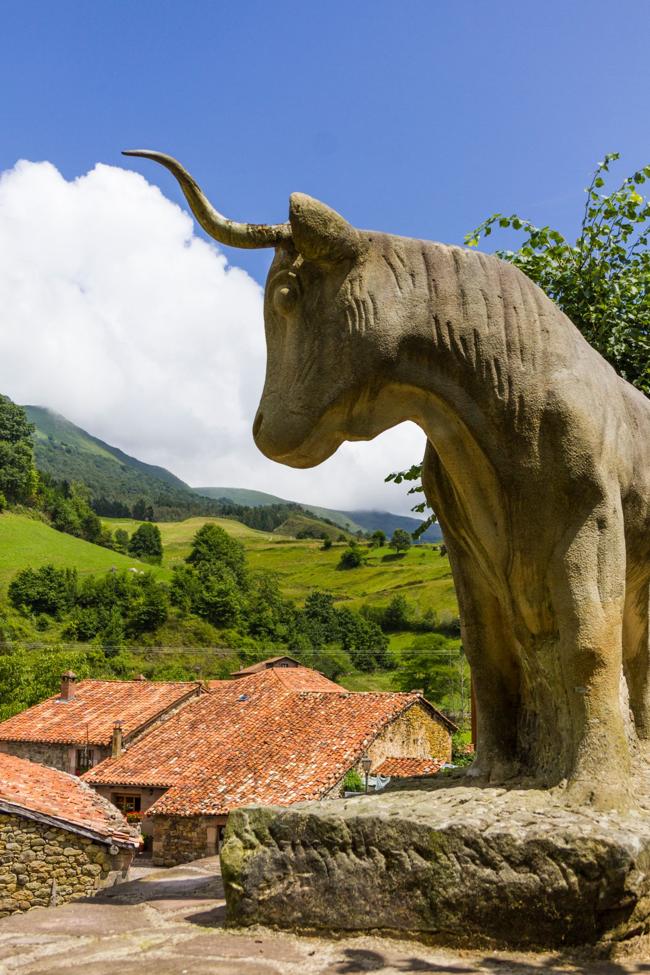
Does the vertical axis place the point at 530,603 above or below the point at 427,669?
above

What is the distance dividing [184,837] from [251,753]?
9.28 feet

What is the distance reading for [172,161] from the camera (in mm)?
3818

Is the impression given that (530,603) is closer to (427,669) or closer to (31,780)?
(31,780)

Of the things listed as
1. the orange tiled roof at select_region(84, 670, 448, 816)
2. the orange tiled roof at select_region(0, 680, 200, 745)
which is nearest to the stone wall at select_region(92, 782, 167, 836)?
the orange tiled roof at select_region(84, 670, 448, 816)

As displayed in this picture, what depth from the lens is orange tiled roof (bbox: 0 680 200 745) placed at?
112ft

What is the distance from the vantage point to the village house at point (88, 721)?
3350 centimetres

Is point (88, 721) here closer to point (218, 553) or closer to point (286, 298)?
point (286, 298)

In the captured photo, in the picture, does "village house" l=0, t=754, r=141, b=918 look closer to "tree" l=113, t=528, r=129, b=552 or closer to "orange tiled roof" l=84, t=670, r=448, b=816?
"orange tiled roof" l=84, t=670, r=448, b=816

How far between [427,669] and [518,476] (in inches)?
2375

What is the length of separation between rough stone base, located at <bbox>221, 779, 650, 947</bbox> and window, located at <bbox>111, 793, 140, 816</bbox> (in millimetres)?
25538

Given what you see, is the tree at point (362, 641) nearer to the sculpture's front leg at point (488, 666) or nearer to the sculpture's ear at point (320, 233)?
the sculpture's front leg at point (488, 666)

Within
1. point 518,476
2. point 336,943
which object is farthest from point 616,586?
point 336,943

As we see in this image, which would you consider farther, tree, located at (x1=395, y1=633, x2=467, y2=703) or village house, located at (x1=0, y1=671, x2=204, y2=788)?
tree, located at (x1=395, y1=633, x2=467, y2=703)

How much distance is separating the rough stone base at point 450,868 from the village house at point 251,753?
611 inches
